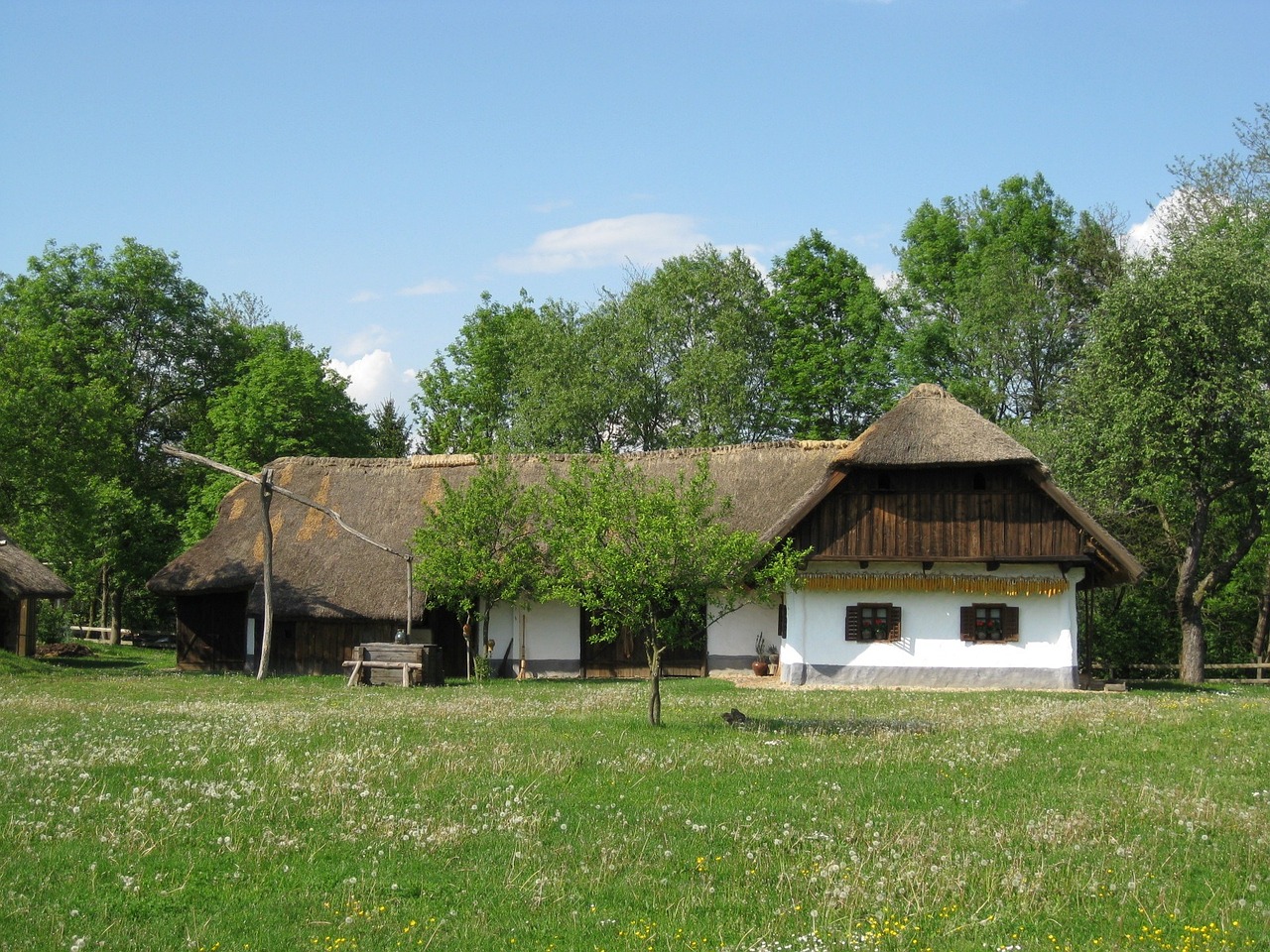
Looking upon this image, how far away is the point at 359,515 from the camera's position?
1625 inches

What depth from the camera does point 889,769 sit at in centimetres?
1516

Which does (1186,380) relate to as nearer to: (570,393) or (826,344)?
(826,344)

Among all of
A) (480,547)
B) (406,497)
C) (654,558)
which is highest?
(406,497)

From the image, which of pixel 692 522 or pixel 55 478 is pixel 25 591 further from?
pixel 692 522

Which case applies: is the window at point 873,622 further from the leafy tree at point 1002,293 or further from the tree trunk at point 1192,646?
the leafy tree at point 1002,293

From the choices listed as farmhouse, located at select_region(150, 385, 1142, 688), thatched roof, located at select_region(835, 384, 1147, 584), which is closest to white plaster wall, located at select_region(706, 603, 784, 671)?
farmhouse, located at select_region(150, 385, 1142, 688)

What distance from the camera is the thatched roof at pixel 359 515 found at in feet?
124

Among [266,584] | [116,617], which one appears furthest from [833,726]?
[116,617]

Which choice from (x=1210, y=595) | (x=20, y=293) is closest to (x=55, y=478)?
(x=20, y=293)

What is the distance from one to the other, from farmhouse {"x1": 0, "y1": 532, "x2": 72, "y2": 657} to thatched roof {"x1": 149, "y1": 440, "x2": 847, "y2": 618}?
382cm

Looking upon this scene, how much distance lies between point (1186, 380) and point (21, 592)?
35834 millimetres

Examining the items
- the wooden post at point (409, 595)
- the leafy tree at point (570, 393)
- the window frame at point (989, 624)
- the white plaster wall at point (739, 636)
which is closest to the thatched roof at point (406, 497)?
the wooden post at point (409, 595)

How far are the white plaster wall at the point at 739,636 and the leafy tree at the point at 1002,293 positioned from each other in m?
18.7

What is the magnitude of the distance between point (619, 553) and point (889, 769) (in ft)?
17.7
